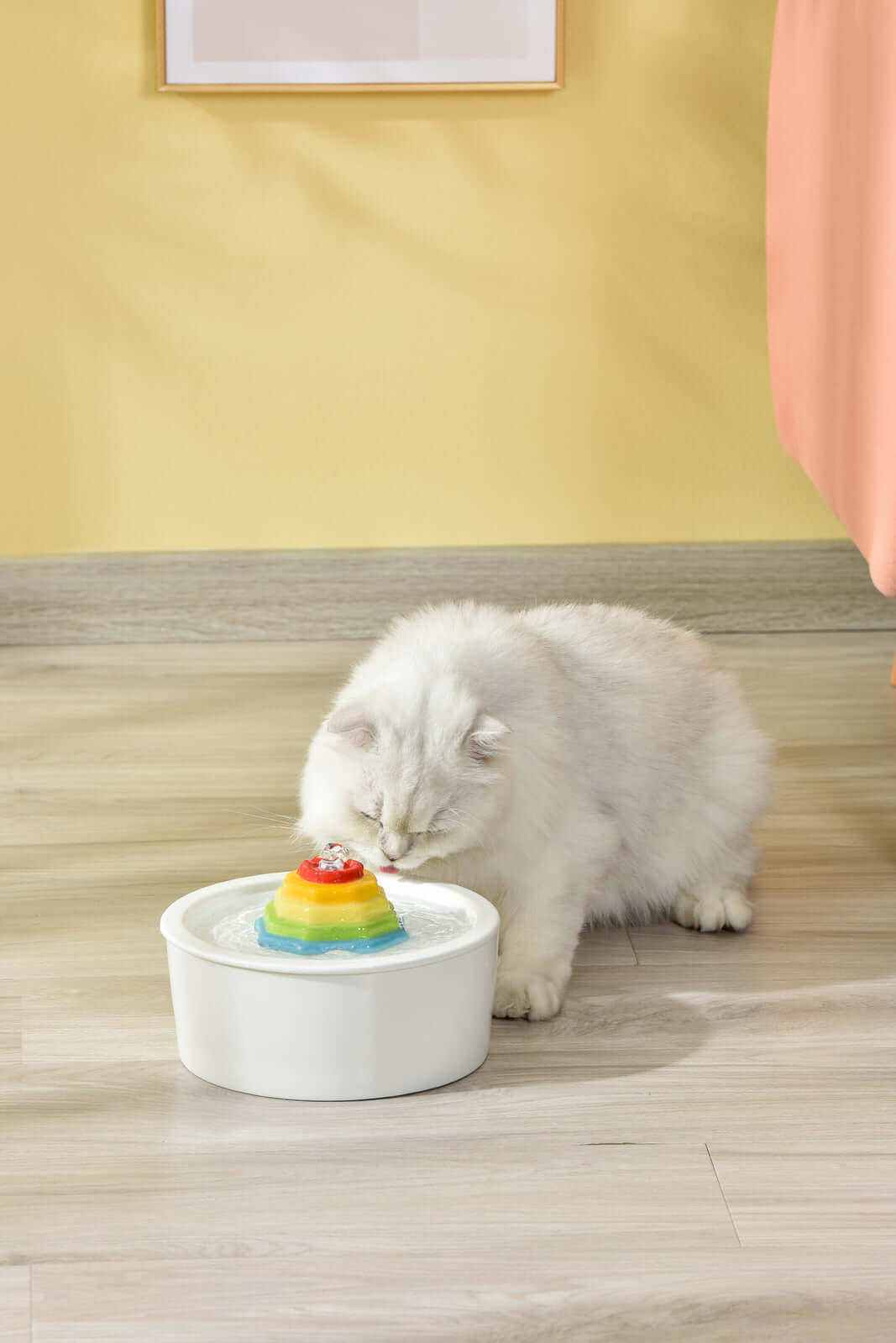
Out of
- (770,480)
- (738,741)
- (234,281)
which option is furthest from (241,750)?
(770,480)

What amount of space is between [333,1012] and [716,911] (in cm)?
57

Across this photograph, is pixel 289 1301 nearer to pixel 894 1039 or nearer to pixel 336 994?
pixel 336 994

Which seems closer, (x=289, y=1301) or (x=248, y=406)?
(x=289, y=1301)

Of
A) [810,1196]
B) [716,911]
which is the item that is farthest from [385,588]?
[810,1196]

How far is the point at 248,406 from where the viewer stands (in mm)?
3025

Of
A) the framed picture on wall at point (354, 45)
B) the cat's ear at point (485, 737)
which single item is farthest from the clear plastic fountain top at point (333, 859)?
the framed picture on wall at point (354, 45)

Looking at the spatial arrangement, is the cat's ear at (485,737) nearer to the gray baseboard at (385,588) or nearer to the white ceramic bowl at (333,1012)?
the white ceramic bowl at (333,1012)

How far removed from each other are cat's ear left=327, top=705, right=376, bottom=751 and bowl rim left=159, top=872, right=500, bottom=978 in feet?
0.52

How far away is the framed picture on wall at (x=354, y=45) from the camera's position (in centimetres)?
283

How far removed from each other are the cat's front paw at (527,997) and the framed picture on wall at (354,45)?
6.60 ft

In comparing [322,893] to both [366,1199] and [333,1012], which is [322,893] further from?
[366,1199]

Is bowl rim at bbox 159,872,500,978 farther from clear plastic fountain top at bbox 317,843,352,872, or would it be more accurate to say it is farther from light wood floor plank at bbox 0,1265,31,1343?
light wood floor plank at bbox 0,1265,31,1343

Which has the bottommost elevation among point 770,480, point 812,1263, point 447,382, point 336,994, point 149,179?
point 812,1263

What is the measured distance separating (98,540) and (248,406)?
41 centimetres
